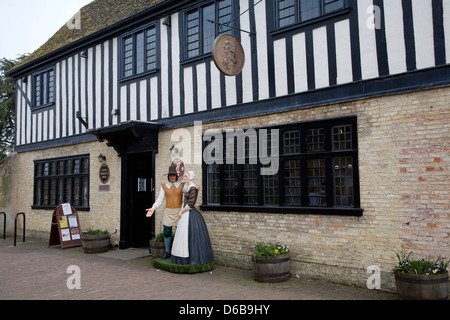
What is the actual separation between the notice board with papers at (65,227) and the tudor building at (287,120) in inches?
17.0

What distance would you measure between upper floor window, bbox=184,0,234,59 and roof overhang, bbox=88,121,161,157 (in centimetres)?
206

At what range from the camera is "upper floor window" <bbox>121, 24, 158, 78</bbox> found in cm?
1041

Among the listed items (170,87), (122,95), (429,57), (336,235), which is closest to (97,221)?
(122,95)

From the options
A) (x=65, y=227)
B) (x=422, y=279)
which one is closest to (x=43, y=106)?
(x=65, y=227)

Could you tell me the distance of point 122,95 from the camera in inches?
435

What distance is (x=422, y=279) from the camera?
5227 millimetres

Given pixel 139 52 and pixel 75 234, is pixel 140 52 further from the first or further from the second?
pixel 75 234

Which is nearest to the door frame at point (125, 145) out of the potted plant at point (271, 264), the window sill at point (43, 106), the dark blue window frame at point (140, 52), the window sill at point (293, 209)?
the dark blue window frame at point (140, 52)

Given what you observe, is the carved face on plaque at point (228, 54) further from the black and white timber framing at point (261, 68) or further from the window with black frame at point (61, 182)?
the window with black frame at point (61, 182)

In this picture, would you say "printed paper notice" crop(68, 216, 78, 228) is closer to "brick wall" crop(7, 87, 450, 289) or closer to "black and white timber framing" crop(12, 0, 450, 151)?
"black and white timber framing" crop(12, 0, 450, 151)

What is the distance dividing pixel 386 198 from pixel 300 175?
168 centimetres

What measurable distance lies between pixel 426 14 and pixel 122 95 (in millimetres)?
7950

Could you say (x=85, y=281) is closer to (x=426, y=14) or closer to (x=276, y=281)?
(x=276, y=281)

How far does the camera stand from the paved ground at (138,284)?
6.12 meters
